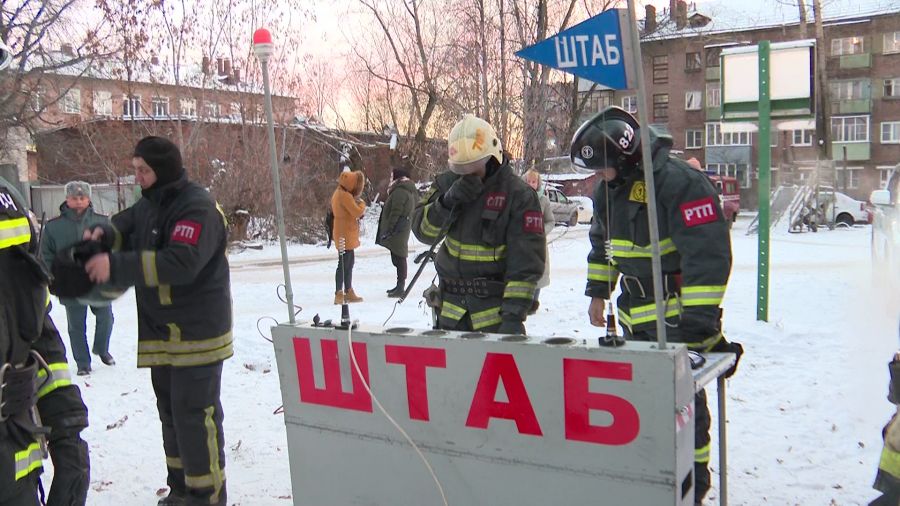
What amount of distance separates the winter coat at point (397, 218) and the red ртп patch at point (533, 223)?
6504 mm

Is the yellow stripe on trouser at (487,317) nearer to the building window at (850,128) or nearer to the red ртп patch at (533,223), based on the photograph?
the red ртп patch at (533,223)

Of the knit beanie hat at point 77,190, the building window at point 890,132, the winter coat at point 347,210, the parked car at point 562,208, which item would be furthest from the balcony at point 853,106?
the knit beanie hat at point 77,190

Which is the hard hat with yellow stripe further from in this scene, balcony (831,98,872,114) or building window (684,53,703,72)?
building window (684,53,703,72)

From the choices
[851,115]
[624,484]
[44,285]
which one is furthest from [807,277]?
[851,115]

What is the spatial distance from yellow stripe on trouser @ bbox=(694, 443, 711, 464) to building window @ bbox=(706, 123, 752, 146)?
168ft

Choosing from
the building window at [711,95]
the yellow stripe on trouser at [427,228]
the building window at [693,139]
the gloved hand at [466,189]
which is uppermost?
the building window at [711,95]

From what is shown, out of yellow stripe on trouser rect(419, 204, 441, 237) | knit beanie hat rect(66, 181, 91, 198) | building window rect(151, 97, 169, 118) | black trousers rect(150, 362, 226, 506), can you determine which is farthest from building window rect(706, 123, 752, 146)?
black trousers rect(150, 362, 226, 506)

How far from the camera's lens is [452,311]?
3961 mm

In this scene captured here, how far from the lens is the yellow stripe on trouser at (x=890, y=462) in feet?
9.16

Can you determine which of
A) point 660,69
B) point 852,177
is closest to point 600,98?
point 660,69

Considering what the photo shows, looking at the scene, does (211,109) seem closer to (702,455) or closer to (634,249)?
(634,249)

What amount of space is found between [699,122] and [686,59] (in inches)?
189

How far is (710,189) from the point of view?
3.33 metres

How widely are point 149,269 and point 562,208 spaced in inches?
896
